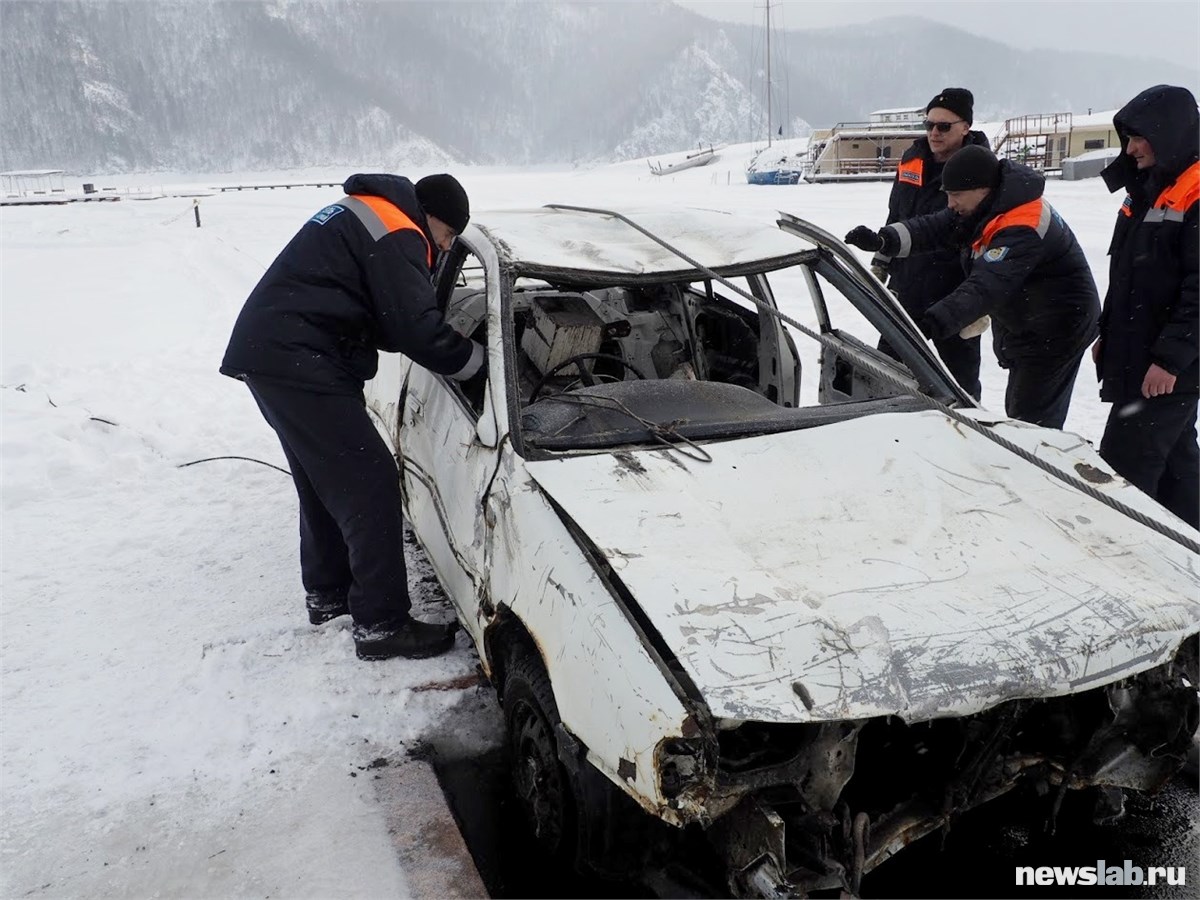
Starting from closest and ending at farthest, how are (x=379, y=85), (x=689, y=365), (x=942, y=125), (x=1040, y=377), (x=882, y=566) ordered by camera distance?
(x=882, y=566), (x=1040, y=377), (x=689, y=365), (x=942, y=125), (x=379, y=85)

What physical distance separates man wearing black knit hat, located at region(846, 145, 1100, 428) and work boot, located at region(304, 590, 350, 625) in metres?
2.65

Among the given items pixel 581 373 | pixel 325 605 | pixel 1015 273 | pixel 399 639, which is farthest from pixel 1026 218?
pixel 325 605

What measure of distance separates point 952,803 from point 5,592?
3.86 meters

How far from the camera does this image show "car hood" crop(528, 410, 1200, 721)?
1820mm

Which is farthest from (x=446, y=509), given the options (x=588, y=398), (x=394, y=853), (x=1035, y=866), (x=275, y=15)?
(x=275, y=15)

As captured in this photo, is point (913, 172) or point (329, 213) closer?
point (329, 213)

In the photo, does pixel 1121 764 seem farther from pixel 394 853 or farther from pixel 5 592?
pixel 5 592

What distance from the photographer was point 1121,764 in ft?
7.42

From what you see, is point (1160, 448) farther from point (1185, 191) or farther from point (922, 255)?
point (922, 255)

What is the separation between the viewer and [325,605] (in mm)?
3670

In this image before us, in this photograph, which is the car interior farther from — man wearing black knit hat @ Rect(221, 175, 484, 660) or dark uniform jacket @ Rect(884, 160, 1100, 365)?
dark uniform jacket @ Rect(884, 160, 1100, 365)

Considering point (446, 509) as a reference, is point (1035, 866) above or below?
below

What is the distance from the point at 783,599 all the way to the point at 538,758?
824mm

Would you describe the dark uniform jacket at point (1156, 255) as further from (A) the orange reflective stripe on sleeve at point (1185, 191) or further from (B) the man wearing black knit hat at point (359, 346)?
(B) the man wearing black knit hat at point (359, 346)
